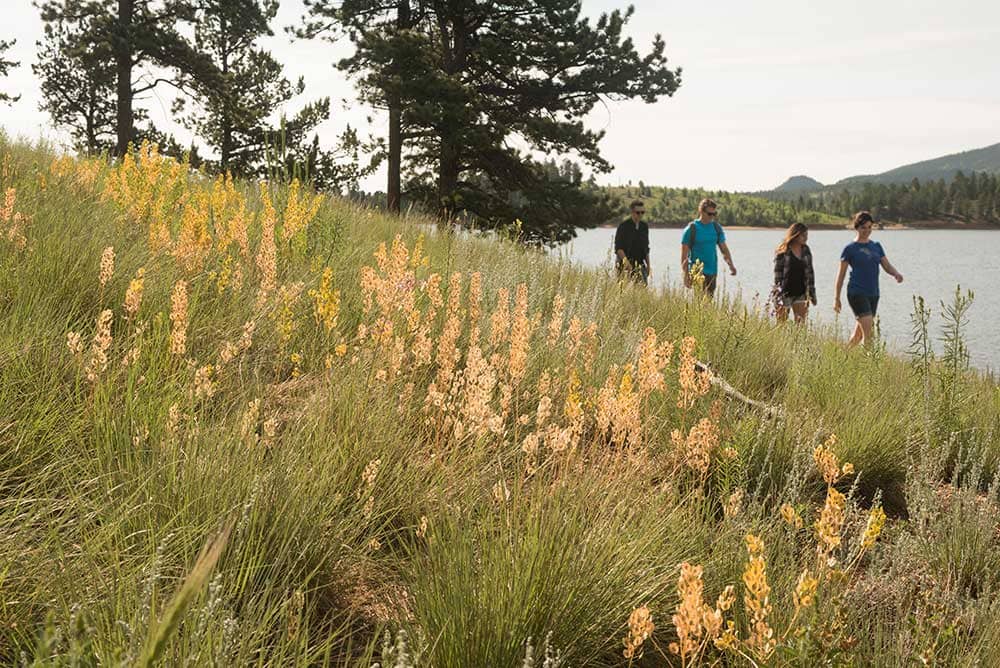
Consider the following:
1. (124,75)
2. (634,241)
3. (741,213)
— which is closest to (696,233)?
(634,241)

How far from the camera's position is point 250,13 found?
1869 cm

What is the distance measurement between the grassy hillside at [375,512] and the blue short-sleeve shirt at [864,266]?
6235 millimetres

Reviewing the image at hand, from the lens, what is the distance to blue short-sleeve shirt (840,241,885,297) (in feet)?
30.9

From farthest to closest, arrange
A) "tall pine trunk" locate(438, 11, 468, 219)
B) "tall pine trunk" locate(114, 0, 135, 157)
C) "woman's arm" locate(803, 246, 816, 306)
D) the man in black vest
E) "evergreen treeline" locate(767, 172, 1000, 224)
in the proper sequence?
"evergreen treeline" locate(767, 172, 1000, 224) < "tall pine trunk" locate(114, 0, 135, 157) < "tall pine trunk" locate(438, 11, 468, 219) < the man in black vest < "woman's arm" locate(803, 246, 816, 306)

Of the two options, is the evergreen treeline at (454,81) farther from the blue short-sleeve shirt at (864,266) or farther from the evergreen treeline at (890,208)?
the evergreen treeline at (890,208)

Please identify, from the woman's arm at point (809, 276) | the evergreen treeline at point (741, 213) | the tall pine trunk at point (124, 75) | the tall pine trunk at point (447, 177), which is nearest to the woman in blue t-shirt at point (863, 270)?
the woman's arm at point (809, 276)

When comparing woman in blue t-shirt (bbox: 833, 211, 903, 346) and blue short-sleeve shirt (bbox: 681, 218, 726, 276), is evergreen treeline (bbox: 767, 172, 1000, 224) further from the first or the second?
blue short-sleeve shirt (bbox: 681, 218, 726, 276)

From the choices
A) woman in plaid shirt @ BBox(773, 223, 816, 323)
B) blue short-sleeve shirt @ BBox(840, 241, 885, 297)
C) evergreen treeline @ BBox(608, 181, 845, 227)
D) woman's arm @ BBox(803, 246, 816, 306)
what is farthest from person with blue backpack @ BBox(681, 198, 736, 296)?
evergreen treeline @ BBox(608, 181, 845, 227)

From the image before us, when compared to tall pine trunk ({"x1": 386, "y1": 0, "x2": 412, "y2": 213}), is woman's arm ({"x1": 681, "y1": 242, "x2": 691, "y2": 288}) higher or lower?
lower

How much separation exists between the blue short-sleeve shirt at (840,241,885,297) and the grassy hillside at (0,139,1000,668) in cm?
624

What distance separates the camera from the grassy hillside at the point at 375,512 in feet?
5.08

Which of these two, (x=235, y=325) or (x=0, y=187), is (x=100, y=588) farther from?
(x=0, y=187)

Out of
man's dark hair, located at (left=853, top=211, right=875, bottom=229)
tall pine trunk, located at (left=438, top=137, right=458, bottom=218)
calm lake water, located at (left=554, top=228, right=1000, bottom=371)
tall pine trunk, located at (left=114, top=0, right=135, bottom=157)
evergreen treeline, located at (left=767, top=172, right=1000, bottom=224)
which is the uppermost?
evergreen treeline, located at (left=767, top=172, right=1000, bottom=224)

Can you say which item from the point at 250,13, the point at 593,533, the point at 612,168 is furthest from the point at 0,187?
the point at 250,13
